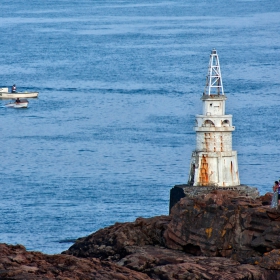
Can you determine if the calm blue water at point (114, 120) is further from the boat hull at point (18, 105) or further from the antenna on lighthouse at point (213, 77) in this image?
the antenna on lighthouse at point (213, 77)

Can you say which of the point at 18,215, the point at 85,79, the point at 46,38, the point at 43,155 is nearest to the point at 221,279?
the point at 18,215

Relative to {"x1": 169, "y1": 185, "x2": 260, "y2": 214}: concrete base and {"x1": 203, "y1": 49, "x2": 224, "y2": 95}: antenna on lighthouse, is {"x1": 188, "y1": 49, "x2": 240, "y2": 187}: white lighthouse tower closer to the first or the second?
{"x1": 169, "y1": 185, "x2": 260, "y2": 214}: concrete base

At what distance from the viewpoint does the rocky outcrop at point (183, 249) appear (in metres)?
23.1

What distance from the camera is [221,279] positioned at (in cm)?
2302

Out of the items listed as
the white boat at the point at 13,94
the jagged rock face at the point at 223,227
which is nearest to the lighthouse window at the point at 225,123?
the jagged rock face at the point at 223,227

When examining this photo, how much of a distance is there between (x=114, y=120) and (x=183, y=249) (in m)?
60.0

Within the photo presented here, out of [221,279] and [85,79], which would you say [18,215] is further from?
[85,79]

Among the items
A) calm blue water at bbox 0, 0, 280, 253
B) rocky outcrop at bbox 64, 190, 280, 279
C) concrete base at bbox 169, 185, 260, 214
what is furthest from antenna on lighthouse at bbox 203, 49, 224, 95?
calm blue water at bbox 0, 0, 280, 253

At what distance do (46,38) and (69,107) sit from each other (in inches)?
2579

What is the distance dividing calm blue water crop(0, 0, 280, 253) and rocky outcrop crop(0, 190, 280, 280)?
16000 millimetres

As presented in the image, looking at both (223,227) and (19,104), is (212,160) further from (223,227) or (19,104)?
(19,104)

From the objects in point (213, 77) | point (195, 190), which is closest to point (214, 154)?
point (195, 190)

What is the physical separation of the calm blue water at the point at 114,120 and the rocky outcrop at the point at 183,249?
52.5ft

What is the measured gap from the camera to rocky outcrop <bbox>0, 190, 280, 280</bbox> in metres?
23.1
